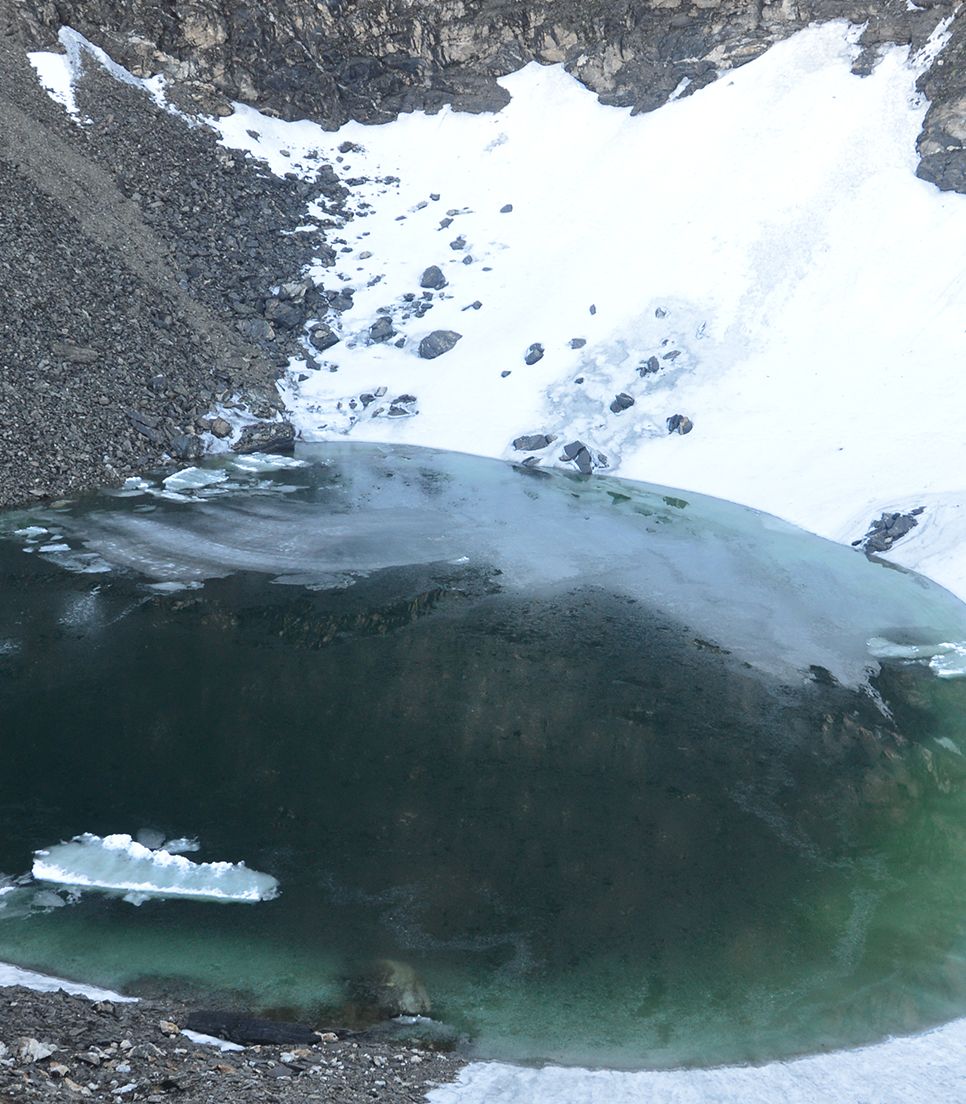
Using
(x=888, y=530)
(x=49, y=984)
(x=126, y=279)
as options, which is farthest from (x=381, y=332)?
(x=49, y=984)

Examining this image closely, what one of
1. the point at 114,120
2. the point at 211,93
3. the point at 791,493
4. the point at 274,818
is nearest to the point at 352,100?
the point at 211,93

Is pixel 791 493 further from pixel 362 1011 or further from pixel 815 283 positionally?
pixel 362 1011

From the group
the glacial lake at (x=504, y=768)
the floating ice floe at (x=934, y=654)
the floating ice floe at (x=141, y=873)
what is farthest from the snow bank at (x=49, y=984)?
the floating ice floe at (x=934, y=654)

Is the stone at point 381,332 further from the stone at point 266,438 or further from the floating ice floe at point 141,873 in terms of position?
the floating ice floe at point 141,873

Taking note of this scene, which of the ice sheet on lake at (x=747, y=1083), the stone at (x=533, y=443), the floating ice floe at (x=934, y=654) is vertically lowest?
the ice sheet on lake at (x=747, y=1083)

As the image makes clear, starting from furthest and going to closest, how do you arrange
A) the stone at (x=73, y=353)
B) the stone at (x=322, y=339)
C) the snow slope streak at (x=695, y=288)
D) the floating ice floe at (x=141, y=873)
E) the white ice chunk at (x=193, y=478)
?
the stone at (x=322, y=339) < the snow slope streak at (x=695, y=288) < the stone at (x=73, y=353) < the white ice chunk at (x=193, y=478) < the floating ice floe at (x=141, y=873)
